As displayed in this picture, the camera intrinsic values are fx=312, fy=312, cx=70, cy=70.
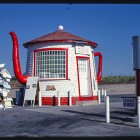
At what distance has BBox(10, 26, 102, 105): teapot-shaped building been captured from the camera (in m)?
18.4

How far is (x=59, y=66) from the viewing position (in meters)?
18.5

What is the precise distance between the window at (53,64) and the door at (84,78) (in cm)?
105

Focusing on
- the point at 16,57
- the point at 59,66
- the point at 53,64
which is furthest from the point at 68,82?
the point at 16,57

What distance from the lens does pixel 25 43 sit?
64.8 feet

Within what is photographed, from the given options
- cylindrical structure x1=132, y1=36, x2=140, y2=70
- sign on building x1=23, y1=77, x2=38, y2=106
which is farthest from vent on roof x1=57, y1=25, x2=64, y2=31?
cylindrical structure x1=132, y1=36, x2=140, y2=70

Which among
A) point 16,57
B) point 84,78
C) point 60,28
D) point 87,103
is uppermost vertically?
point 60,28

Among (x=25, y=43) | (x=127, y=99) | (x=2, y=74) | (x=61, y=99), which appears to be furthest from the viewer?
(x=25, y=43)

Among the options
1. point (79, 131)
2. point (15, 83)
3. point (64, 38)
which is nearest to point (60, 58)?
point (64, 38)

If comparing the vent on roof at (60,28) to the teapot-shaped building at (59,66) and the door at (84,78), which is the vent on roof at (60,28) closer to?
the teapot-shaped building at (59,66)

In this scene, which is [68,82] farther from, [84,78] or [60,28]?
[60,28]

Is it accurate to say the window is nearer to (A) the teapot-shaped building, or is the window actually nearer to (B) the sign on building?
(A) the teapot-shaped building

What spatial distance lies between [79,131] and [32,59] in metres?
11.6

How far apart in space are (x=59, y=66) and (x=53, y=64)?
1.23 feet

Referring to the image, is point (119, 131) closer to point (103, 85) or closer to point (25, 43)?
point (25, 43)
